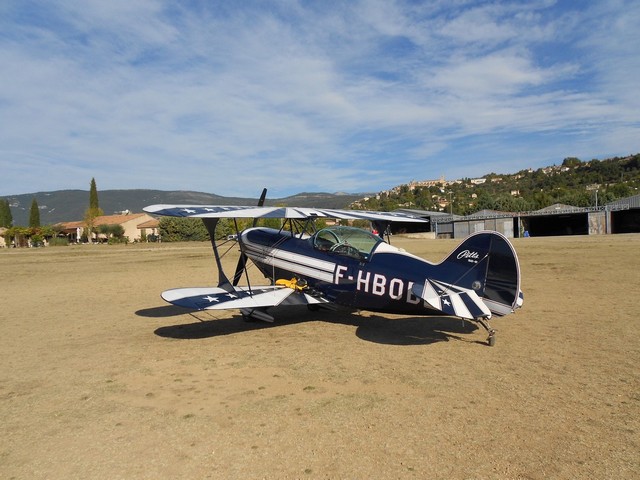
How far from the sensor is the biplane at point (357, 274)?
7078mm

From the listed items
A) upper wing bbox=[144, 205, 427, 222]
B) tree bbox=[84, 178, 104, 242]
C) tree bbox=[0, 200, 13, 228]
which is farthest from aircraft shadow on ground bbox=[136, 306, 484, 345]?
tree bbox=[0, 200, 13, 228]

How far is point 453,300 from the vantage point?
671cm

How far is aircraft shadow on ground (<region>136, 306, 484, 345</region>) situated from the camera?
7.95 meters

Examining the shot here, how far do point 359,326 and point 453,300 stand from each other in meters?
2.76

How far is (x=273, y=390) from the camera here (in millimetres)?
5539

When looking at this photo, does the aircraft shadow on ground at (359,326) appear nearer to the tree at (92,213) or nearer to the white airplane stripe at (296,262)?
the white airplane stripe at (296,262)

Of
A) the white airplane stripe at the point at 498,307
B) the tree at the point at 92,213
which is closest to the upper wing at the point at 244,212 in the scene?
the white airplane stripe at the point at 498,307

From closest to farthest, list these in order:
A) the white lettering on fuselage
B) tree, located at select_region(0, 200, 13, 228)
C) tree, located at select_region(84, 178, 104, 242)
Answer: the white lettering on fuselage, tree, located at select_region(84, 178, 104, 242), tree, located at select_region(0, 200, 13, 228)

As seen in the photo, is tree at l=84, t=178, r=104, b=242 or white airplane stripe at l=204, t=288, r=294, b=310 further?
tree at l=84, t=178, r=104, b=242

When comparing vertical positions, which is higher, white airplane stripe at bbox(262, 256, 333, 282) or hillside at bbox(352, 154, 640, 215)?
hillside at bbox(352, 154, 640, 215)

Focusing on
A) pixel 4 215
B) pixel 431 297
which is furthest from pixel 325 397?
pixel 4 215

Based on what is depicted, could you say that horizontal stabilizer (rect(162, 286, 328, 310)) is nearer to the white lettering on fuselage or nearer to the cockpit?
the white lettering on fuselage

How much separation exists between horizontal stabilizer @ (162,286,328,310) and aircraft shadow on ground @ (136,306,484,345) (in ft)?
2.32

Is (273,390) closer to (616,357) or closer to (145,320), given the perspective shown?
(616,357)
